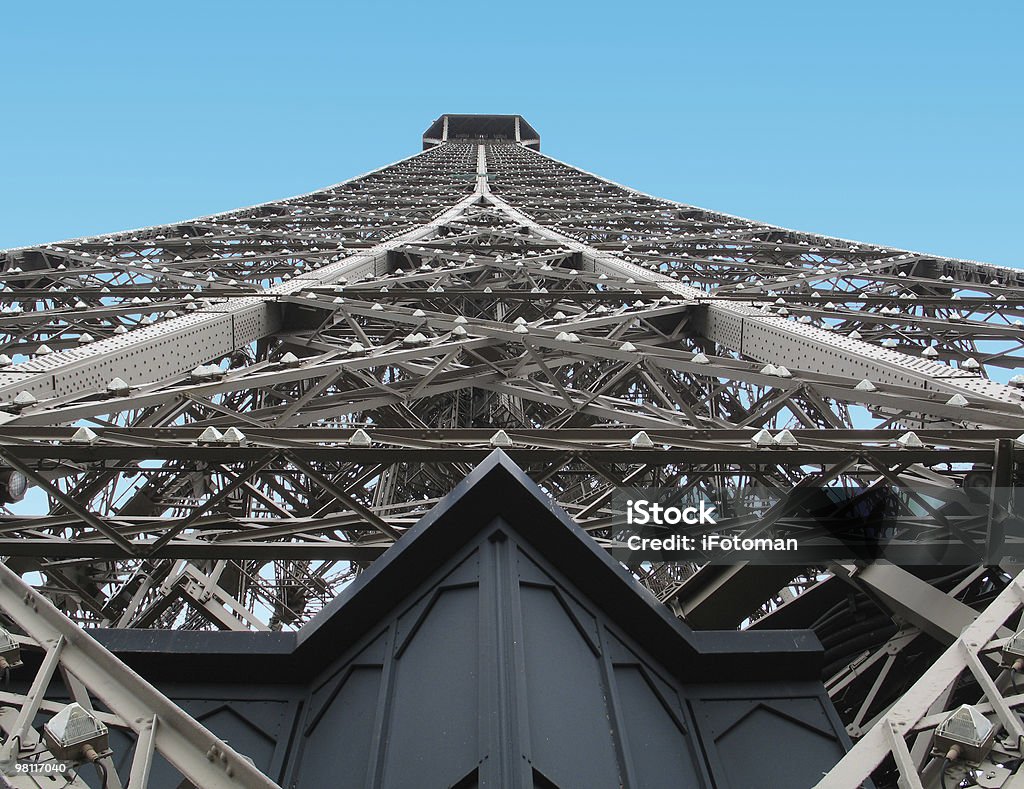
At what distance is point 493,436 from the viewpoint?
616 centimetres

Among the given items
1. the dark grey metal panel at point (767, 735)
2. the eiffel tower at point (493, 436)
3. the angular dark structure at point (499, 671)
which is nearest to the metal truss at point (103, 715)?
the eiffel tower at point (493, 436)

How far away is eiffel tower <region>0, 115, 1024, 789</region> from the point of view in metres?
5.86

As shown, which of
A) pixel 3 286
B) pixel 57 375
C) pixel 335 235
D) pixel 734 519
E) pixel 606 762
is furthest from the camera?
pixel 335 235

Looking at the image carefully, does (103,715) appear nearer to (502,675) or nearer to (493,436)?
(502,675)

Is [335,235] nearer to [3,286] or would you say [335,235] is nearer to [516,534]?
[3,286]

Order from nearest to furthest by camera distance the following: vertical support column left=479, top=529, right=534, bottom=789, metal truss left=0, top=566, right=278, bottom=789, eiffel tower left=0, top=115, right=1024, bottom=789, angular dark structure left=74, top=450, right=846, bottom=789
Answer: metal truss left=0, top=566, right=278, bottom=789 → vertical support column left=479, top=529, right=534, bottom=789 → angular dark structure left=74, top=450, right=846, bottom=789 → eiffel tower left=0, top=115, right=1024, bottom=789

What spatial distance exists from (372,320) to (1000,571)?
11.3 m

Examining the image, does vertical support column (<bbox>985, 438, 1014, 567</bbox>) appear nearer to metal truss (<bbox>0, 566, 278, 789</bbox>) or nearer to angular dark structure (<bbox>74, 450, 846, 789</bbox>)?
angular dark structure (<bbox>74, 450, 846, 789</bbox>)

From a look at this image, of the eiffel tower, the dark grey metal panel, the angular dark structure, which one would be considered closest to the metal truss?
the eiffel tower

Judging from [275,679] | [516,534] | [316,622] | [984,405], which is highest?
[984,405]

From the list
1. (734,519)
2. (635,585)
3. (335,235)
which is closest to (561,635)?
(635,585)

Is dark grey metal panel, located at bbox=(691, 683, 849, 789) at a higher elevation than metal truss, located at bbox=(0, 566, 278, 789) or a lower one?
lower

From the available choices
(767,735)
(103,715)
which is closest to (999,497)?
(767,735)

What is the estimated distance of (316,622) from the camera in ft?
16.0
